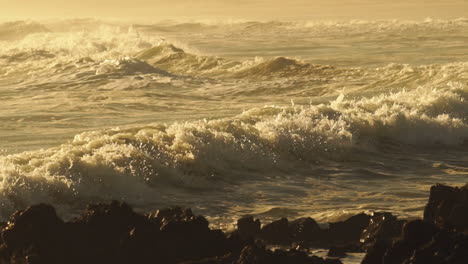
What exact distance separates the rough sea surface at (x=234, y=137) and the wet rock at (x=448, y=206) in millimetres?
1489

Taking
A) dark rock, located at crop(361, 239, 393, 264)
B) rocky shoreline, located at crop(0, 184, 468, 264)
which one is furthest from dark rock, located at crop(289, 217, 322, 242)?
dark rock, located at crop(361, 239, 393, 264)

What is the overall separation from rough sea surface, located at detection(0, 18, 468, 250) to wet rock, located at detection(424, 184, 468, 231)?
149 centimetres

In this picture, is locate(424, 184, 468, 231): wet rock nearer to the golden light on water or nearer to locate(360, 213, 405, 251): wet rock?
locate(360, 213, 405, 251): wet rock

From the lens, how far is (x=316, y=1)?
393 ft

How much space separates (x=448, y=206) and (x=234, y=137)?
727cm

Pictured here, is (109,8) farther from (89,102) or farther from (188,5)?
(89,102)

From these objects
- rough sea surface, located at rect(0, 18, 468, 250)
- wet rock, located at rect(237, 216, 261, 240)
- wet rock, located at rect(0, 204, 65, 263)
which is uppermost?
wet rock, located at rect(0, 204, 65, 263)

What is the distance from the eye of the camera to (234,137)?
1791 centimetres

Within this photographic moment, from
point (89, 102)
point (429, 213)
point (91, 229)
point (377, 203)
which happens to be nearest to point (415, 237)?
point (429, 213)

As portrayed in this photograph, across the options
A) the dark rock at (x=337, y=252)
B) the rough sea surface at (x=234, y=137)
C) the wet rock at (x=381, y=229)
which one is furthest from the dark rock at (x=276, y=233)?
the rough sea surface at (x=234, y=137)

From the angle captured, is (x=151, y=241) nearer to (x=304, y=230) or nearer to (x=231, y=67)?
(x=304, y=230)

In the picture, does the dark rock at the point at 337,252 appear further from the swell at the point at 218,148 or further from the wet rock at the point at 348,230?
the swell at the point at 218,148

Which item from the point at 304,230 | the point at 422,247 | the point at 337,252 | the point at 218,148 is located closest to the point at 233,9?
the point at 218,148

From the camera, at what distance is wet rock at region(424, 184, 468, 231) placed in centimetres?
1073
